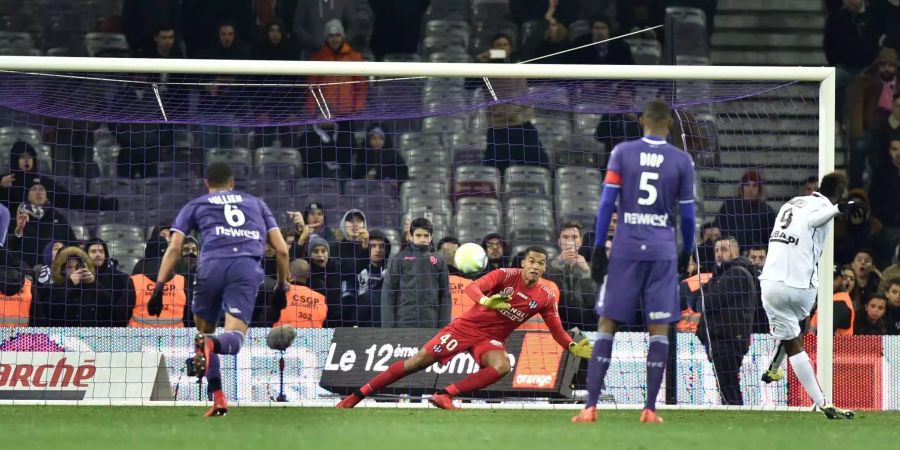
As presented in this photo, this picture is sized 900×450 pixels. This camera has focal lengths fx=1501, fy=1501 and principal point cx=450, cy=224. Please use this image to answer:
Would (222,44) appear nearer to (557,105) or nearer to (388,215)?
(388,215)

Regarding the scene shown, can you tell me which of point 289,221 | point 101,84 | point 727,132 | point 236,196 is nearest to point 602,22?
point 727,132

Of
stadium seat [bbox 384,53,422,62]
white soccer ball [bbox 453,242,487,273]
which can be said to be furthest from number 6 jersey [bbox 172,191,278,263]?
stadium seat [bbox 384,53,422,62]

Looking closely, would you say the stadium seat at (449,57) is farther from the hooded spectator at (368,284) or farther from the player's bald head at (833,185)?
the player's bald head at (833,185)

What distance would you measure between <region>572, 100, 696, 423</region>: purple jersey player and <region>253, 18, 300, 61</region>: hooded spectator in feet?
30.9

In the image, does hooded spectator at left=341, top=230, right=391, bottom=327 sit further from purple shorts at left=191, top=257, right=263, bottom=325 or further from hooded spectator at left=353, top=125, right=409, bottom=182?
purple shorts at left=191, top=257, right=263, bottom=325

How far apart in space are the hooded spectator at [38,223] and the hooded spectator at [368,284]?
2933mm

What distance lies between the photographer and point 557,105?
1517 cm

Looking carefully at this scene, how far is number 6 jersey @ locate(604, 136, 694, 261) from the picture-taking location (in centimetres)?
1010

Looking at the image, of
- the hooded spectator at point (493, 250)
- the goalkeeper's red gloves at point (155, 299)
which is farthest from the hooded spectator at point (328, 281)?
the goalkeeper's red gloves at point (155, 299)

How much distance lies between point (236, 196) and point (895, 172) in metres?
10.4

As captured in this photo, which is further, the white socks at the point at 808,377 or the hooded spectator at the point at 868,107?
the hooded spectator at the point at 868,107

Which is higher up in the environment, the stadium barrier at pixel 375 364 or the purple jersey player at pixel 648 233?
the purple jersey player at pixel 648 233

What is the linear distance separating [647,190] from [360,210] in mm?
6075

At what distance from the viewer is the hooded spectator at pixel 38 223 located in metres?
15.3
